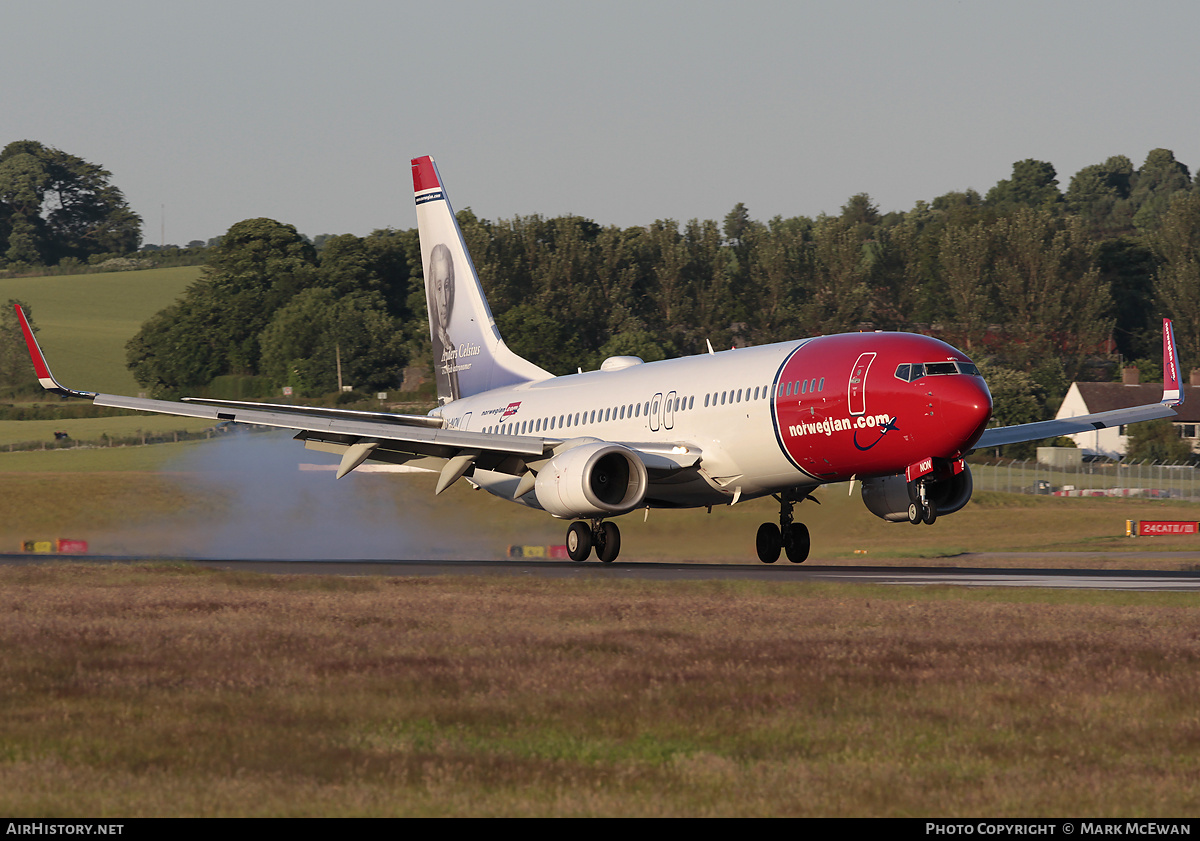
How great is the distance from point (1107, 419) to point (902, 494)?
326 inches

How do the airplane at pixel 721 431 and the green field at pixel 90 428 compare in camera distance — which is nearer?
the airplane at pixel 721 431

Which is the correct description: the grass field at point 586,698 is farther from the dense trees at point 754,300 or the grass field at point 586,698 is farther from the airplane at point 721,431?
the dense trees at point 754,300

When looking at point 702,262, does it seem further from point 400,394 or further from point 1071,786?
point 1071,786

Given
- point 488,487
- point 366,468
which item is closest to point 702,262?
point 366,468

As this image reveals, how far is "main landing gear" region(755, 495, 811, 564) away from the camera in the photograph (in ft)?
126

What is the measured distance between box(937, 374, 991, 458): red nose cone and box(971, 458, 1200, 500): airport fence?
4580 centimetres

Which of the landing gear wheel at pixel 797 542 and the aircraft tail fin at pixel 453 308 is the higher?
the aircraft tail fin at pixel 453 308

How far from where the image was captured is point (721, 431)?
34875 millimetres

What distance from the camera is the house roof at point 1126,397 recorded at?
115m

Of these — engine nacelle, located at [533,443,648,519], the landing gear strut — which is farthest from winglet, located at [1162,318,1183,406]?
engine nacelle, located at [533,443,648,519]

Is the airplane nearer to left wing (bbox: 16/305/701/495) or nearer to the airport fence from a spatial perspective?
left wing (bbox: 16/305/701/495)

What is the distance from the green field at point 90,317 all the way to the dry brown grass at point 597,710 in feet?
414

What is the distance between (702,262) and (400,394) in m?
32.4

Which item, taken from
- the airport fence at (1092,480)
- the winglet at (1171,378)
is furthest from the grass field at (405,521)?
the winglet at (1171,378)
